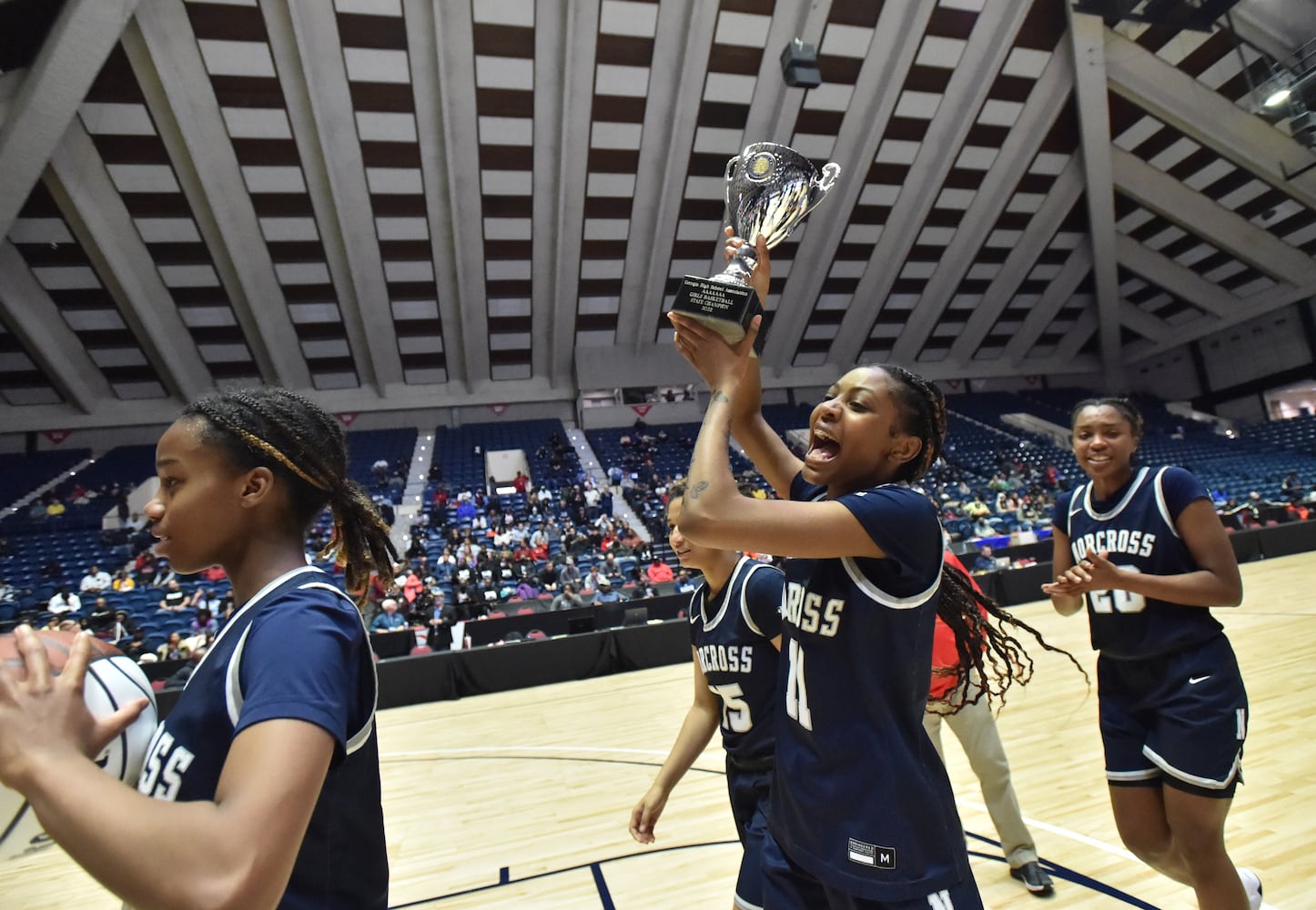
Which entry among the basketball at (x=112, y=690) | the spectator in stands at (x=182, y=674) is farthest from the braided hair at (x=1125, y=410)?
the spectator in stands at (x=182, y=674)

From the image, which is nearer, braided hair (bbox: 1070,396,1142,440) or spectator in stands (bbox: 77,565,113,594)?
braided hair (bbox: 1070,396,1142,440)

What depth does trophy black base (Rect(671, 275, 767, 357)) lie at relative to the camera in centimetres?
150

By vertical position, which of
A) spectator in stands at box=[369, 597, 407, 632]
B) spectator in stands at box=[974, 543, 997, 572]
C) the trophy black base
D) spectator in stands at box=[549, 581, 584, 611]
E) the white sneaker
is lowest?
the white sneaker

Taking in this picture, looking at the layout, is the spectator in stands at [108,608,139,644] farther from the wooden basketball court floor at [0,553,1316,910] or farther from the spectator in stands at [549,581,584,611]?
the spectator in stands at [549,581,584,611]

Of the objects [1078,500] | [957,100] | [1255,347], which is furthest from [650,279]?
[1255,347]

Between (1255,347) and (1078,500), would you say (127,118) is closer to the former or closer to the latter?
(1078,500)

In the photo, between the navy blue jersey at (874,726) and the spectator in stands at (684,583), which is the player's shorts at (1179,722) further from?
the spectator in stands at (684,583)

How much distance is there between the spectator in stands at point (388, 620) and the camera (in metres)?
10.1

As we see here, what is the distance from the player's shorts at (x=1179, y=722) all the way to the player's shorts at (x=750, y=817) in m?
1.22

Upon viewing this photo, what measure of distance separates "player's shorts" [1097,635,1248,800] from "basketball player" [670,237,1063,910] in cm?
118

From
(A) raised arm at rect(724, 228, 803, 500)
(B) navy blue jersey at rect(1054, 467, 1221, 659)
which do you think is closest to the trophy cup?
(A) raised arm at rect(724, 228, 803, 500)

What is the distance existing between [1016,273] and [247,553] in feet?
74.4

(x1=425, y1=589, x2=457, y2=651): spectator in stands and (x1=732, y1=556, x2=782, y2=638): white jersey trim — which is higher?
(x1=732, y1=556, x2=782, y2=638): white jersey trim

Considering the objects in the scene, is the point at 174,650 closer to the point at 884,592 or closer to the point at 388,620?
the point at 388,620
